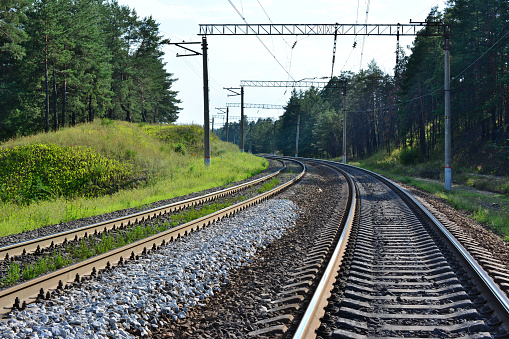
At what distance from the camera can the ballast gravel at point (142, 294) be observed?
12.7 ft

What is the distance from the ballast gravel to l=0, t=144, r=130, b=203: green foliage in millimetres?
12780

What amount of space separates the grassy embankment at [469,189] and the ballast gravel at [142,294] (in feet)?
21.5

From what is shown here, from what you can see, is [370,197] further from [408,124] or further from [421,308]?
[408,124]

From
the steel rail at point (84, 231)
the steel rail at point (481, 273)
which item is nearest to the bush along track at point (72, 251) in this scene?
the steel rail at point (84, 231)

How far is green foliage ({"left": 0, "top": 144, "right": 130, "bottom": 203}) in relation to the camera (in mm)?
17547

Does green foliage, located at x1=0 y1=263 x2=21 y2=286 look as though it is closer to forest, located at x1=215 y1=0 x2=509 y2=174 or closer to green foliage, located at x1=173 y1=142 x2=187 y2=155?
forest, located at x1=215 y1=0 x2=509 y2=174

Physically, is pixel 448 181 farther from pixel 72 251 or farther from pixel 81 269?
pixel 81 269

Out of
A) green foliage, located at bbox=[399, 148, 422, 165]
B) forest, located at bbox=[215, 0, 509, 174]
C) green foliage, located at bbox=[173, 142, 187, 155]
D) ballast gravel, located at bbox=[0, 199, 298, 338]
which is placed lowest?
ballast gravel, located at bbox=[0, 199, 298, 338]

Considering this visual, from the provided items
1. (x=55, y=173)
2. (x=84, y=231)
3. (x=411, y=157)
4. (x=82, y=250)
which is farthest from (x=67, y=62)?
(x=411, y=157)

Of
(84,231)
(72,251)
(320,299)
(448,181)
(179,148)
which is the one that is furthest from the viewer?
(179,148)

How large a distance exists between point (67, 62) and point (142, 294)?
35384 mm

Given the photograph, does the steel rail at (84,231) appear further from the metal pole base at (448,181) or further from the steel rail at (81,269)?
the metal pole base at (448,181)

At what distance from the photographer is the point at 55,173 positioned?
18.7 metres

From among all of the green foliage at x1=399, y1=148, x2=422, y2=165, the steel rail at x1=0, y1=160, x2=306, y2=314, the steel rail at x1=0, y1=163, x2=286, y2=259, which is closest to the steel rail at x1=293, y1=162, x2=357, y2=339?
the steel rail at x1=0, y1=160, x2=306, y2=314
